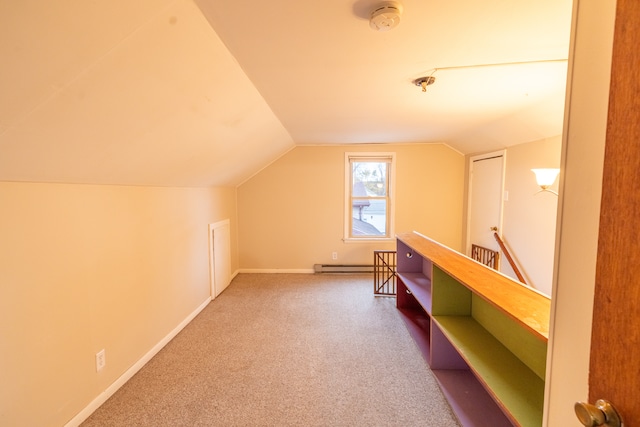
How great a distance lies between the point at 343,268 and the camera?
4.52 m

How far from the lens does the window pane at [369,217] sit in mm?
4637

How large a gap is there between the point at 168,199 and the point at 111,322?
1122 millimetres

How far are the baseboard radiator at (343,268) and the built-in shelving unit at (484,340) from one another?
1.84m

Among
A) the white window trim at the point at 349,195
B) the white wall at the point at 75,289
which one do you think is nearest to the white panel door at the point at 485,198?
the white window trim at the point at 349,195

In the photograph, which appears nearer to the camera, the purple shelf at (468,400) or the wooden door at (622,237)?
the wooden door at (622,237)

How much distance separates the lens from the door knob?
0.56 meters

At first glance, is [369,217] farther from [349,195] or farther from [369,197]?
[349,195]

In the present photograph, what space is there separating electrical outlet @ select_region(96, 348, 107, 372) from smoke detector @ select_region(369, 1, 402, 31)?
8.22 feet

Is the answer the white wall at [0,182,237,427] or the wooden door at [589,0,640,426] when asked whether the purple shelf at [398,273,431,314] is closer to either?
the wooden door at [589,0,640,426]

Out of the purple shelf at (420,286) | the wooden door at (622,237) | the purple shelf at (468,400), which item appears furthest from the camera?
the purple shelf at (420,286)

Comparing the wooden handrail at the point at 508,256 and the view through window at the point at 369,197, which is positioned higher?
the view through window at the point at 369,197

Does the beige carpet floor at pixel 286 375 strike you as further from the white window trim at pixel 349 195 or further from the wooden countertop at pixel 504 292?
the white window trim at pixel 349 195

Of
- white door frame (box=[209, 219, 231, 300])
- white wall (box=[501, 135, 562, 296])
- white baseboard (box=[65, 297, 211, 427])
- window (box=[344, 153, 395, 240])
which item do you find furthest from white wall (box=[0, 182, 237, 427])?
white wall (box=[501, 135, 562, 296])

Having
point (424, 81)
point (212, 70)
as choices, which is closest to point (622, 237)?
point (424, 81)
